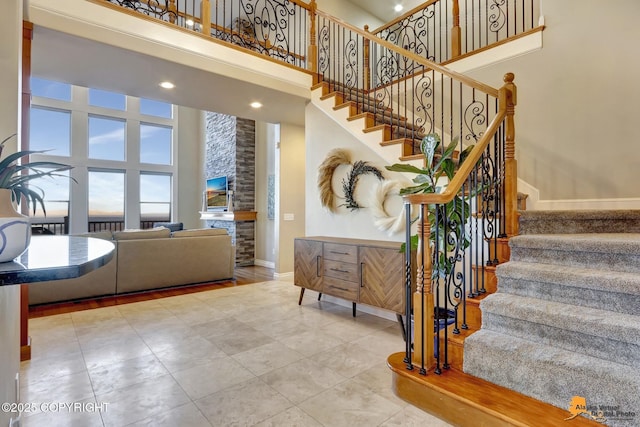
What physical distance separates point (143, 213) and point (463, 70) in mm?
8967

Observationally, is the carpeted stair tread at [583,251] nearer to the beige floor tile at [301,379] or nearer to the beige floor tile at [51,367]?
the beige floor tile at [301,379]

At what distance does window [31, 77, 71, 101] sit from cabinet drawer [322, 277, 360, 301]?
29.0 ft

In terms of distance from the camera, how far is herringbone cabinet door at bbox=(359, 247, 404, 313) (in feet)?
10.3

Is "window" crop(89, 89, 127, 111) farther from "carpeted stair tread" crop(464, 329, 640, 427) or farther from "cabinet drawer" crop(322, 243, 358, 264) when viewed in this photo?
"carpeted stair tread" crop(464, 329, 640, 427)

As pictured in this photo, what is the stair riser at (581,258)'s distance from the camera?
6.43 feet

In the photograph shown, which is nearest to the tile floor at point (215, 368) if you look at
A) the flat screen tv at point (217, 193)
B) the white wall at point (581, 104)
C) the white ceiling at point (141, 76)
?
the white wall at point (581, 104)

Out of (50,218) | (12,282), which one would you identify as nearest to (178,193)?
(50,218)

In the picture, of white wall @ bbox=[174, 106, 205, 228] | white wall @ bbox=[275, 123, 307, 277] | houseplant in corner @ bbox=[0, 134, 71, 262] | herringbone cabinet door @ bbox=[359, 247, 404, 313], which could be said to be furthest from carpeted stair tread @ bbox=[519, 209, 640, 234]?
white wall @ bbox=[174, 106, 205, 228]

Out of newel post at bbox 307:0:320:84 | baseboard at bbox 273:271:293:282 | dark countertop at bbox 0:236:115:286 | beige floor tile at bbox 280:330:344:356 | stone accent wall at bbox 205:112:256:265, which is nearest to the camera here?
dark countertop at bbox 0:236:115:286

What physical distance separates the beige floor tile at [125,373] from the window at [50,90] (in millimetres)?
8565

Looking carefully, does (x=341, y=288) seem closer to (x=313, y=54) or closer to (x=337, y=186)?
(x=337, y=186)

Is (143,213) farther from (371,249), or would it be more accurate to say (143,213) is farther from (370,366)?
(370,366)

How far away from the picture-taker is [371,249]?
3385 mm

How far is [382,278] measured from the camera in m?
3.29
